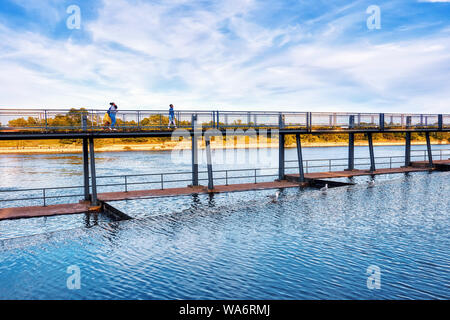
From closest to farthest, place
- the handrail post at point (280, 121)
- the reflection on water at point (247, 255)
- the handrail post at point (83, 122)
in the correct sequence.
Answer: the reflection on water at point (247, 255) < the handrail post at point (83, 122) < the handrail post at point (280, 121)

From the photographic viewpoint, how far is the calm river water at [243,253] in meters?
8.94

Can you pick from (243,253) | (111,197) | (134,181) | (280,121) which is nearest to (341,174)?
(280,121)

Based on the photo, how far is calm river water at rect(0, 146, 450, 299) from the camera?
29.3 ft

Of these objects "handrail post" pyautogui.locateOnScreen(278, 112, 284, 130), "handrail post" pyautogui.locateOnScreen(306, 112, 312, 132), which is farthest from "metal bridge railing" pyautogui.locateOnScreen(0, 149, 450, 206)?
"handrail post" pyautogui.locateOnScreen(278, 112, 284, 130)

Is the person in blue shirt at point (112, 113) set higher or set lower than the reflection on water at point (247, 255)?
higher

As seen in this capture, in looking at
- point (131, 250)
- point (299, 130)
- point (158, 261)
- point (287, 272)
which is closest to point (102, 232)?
point (131, 250)

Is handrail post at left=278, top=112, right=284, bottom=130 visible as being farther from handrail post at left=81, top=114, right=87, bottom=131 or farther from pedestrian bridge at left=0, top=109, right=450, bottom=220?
handrail post at left=81, top=114, right=87, bottom=131

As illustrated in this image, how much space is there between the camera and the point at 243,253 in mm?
11516

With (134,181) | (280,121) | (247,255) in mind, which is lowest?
(134,181)

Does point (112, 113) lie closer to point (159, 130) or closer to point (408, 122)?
point (159, 130)

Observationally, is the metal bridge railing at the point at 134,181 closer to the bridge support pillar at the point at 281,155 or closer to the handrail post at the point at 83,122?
the bridge support pillar at the point at 281,155

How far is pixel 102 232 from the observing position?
14383 mm

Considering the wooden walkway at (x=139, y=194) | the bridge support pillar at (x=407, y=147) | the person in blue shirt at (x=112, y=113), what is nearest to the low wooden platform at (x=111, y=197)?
the wooden walkway at (x=139, y=194)
